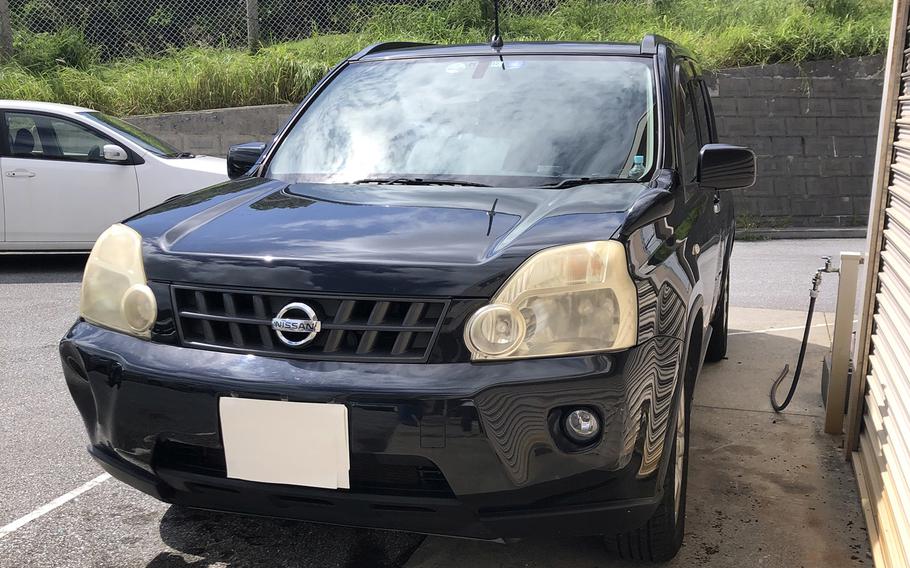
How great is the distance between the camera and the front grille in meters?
2.22

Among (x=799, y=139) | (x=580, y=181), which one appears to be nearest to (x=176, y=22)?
(x=799, y=139)

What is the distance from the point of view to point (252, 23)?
13547 mm

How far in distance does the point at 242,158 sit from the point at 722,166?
1.96 metres

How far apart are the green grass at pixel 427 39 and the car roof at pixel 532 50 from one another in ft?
28.7

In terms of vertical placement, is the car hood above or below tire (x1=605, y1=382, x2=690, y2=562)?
above

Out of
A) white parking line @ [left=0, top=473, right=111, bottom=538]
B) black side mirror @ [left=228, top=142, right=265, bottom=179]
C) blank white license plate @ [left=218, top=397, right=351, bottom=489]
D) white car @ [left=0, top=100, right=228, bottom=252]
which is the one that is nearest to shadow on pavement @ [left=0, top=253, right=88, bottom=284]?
→ white car @ [left=0, top=100, right=228, bottom=252]

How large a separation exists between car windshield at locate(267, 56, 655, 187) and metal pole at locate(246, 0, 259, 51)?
→ 10408mm

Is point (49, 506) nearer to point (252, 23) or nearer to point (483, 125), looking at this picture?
point (483, 125)

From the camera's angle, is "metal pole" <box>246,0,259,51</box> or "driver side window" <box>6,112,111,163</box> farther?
"metal pole" <box>246,0,259,51</box>

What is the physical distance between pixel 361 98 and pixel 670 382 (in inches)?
74.2

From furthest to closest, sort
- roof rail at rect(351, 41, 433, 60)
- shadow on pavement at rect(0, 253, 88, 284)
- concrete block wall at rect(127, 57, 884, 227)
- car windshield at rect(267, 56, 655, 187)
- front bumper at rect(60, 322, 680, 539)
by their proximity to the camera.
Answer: concrete block wall at rect(127, 57, 884, 227) < shadow on pavement at rect(0, 253, 88, 284) < roof rail at rect(351, 41, 433, 60) < car windshield at rect(267, 56, 655, 187) < front bumper at rect(60, 322, 680, 539)

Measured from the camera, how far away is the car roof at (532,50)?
3.62m

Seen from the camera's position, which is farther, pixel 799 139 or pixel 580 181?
pixel 799 139

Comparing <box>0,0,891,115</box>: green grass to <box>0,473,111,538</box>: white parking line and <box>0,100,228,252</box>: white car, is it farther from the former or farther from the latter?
<box>0,473,111,538</box>: white parking line
